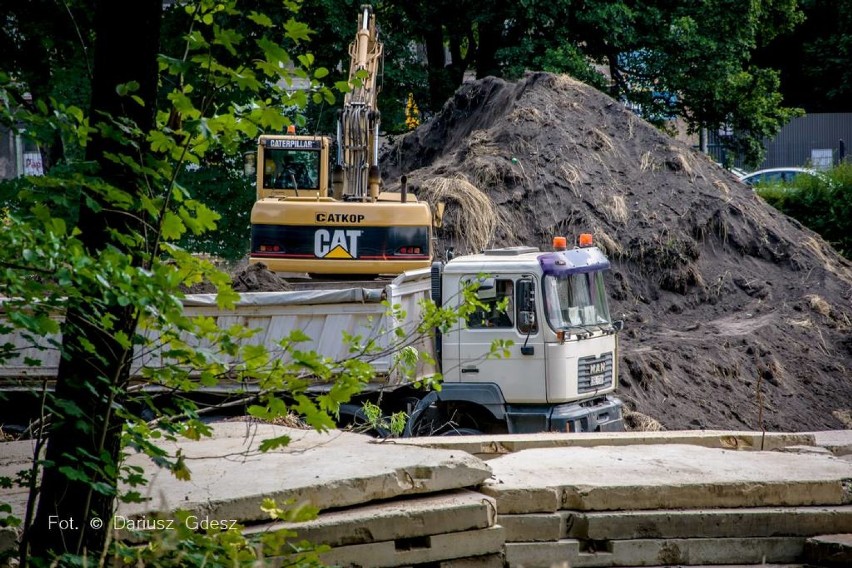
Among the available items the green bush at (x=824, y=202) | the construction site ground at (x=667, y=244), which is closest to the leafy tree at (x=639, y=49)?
the green bush at (x=824, y=202)

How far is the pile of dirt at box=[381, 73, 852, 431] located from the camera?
15945 millimetres

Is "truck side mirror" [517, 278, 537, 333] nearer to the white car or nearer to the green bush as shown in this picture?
the green bush

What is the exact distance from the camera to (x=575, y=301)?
37.1 ft

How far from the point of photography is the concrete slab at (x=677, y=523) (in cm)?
720

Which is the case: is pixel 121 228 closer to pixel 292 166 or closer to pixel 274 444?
pixel 274 444

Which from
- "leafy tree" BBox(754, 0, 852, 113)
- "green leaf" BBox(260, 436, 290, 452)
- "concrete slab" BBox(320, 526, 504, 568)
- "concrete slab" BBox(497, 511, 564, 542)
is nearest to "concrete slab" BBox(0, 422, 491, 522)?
"concrete slab" BBox(320, 526, 504, 568)

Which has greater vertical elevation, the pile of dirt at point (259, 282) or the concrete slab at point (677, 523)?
the pile of dirt at point (259, 282)

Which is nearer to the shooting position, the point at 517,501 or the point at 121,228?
the point at 121,228

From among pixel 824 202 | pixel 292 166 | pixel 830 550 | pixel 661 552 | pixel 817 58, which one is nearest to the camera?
pixel 830 550

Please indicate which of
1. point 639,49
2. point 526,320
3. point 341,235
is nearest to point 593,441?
point 526,320

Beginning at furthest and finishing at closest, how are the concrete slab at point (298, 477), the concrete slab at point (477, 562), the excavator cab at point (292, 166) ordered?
1. the excavator cab at point (292, 166)
2. the concrete slab at point (477, 562)
3. the concrete slab at point (298, 477)

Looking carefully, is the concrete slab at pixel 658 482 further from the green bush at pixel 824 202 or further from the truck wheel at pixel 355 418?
the green bush at pixel 824 202

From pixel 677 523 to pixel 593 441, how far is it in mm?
2189

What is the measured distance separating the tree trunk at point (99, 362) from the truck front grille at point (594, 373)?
684 cm
